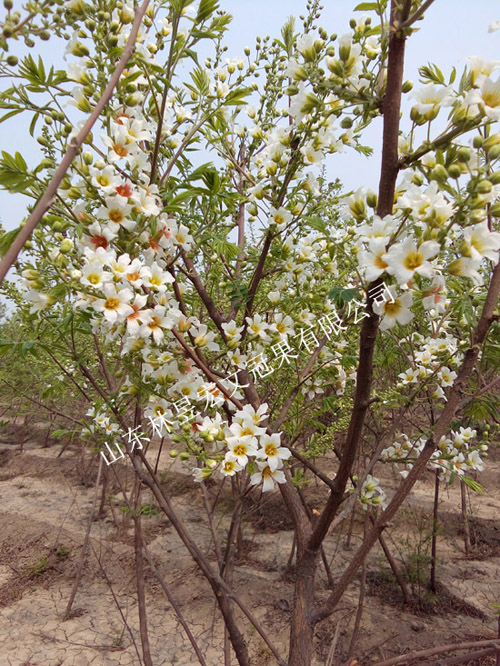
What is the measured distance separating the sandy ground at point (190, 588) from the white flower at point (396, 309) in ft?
8.28

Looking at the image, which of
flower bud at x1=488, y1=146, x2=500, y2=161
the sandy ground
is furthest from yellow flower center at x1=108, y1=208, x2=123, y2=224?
the sandy ground

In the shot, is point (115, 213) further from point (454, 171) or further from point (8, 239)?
point (454, 171)

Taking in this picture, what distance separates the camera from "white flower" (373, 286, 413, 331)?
98 centimetres

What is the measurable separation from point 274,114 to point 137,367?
138 centimetres

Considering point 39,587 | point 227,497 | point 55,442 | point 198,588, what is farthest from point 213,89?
point 55,442

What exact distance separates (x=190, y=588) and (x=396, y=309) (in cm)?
481

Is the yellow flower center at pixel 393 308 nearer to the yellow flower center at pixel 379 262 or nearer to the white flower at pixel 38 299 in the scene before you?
the yellow flower center at pixel 379 262

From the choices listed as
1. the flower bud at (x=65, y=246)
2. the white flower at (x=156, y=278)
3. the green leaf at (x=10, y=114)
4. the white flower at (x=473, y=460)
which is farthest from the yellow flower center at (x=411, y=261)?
the white flower at (x=473, y=460)

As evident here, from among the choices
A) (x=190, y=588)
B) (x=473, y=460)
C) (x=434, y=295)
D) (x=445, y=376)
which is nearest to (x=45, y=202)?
(x=434, y=295)

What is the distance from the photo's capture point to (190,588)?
4.80 metres

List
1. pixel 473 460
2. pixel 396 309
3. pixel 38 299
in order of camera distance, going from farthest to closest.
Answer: pixel 473 460
pixel 38 299
pixel 396 309

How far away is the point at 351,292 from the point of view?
44.3 inches

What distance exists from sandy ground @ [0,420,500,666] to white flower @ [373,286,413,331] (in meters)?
2.52

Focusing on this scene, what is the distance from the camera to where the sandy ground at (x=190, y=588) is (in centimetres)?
384
